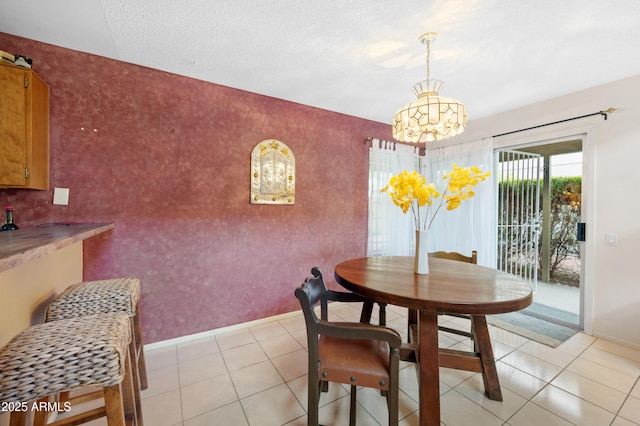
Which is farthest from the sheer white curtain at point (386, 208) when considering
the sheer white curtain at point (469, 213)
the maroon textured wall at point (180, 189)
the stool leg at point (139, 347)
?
the stool leg at point (139, 347)

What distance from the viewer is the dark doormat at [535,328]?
7.97 feet

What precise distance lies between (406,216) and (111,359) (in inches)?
140

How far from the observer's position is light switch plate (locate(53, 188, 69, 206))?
6.39 ft

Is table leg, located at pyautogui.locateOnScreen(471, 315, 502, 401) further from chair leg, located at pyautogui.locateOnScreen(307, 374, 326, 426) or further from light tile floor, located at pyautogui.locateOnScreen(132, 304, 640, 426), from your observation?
chair leg, located at pyautogui.locateOnScreen(307, 374, 326, 426)

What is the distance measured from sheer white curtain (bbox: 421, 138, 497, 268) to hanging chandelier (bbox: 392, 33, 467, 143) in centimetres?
188

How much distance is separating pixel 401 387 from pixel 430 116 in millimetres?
1849

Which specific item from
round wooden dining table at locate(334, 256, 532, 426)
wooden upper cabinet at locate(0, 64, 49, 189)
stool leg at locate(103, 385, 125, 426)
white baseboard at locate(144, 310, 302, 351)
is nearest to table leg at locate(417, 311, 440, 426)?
round wooden dining table at locate(334, 256, 532, 426)

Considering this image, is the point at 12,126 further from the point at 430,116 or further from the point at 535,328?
the point at 535,328

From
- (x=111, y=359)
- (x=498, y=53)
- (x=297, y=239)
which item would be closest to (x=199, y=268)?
(x=297, y=239)

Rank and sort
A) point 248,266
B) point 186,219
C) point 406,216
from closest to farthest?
1. point 186,219
2. point 248,266
3. point 406,216

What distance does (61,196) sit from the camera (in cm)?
196

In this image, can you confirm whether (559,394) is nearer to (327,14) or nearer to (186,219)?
(327,14)

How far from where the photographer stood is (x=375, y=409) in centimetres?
160

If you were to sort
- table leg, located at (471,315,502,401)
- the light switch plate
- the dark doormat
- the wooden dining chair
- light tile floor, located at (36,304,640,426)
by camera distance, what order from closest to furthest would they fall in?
the wooden dining chair → light tile floor, located at (36,304,640,426) → table leg, located at (471,315,502,401) → the light switch plate → the dark doormat
